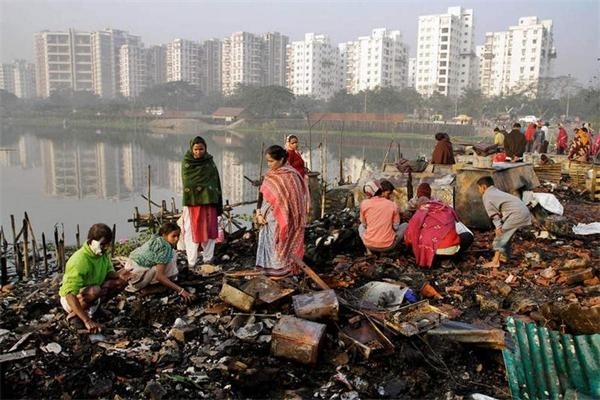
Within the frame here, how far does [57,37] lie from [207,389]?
381 feet

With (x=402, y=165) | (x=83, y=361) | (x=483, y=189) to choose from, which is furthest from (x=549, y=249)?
(x=83, y=361)

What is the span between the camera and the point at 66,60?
337 ft

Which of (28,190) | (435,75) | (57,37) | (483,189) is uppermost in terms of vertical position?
(57,37)

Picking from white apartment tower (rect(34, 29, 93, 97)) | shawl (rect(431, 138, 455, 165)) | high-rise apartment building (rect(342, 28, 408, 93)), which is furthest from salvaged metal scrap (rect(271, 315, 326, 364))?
white apartment tower (rect(34, 29, 93, 97))

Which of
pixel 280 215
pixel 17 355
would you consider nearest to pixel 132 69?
pixel 280 215

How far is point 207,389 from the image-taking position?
3.31m

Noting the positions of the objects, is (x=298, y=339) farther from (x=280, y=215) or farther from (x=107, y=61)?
(x=107, y=61)

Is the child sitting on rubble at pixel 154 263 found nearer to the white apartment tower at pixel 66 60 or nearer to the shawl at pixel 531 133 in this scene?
the shawl at pixel 531 133

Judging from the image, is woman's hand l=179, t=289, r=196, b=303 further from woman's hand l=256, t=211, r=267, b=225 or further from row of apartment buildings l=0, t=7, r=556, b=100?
row of apartment buildings l=0, t=7, r=556, b=100

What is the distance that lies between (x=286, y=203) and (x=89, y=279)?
5.93 feet

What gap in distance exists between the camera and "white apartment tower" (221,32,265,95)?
316 ft

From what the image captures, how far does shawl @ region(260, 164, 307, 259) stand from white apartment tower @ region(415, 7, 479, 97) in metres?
74.2

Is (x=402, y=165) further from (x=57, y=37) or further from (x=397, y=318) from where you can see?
(x=57, y=37)

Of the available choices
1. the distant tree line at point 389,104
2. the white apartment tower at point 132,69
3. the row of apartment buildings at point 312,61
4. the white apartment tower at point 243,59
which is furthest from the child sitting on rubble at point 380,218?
the white apartment tower at point 132,69
